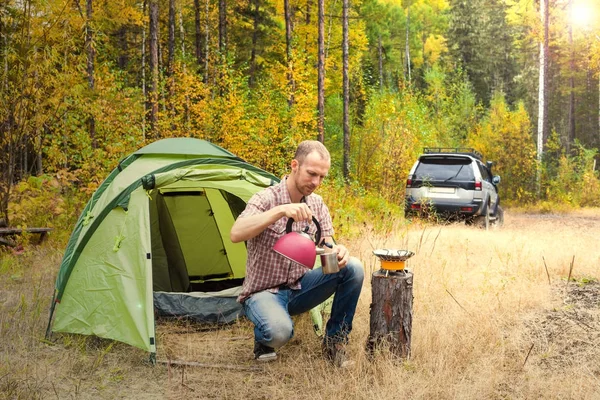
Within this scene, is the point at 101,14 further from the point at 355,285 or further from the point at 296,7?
the point at 355,285

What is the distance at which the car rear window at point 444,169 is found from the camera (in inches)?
404

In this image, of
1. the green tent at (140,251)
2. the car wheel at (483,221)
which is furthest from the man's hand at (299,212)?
the car wheel at (483,221)

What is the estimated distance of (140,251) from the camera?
14.9 feet

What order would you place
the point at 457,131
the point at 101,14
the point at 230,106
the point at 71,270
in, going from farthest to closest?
the point at 457,131, the point at 101,14, the point at 230,106, the point at 71,270

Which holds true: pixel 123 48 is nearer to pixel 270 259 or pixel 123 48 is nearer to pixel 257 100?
pixel 257 100

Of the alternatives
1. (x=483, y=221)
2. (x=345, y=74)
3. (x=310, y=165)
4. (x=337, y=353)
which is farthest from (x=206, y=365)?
(x=345, y=74)

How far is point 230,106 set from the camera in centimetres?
1320

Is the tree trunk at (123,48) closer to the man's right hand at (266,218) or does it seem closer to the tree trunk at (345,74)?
the tree trunk at (345,74)

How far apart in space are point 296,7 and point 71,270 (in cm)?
1895

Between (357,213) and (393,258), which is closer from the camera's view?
(393,258)

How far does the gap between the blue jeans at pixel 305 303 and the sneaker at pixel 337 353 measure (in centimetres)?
4

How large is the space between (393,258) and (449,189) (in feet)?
21.7

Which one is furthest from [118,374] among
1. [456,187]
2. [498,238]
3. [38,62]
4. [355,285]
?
[456,187]

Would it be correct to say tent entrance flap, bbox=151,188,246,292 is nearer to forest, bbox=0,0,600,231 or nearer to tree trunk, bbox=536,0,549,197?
forest, bbox=0,0,600,231
